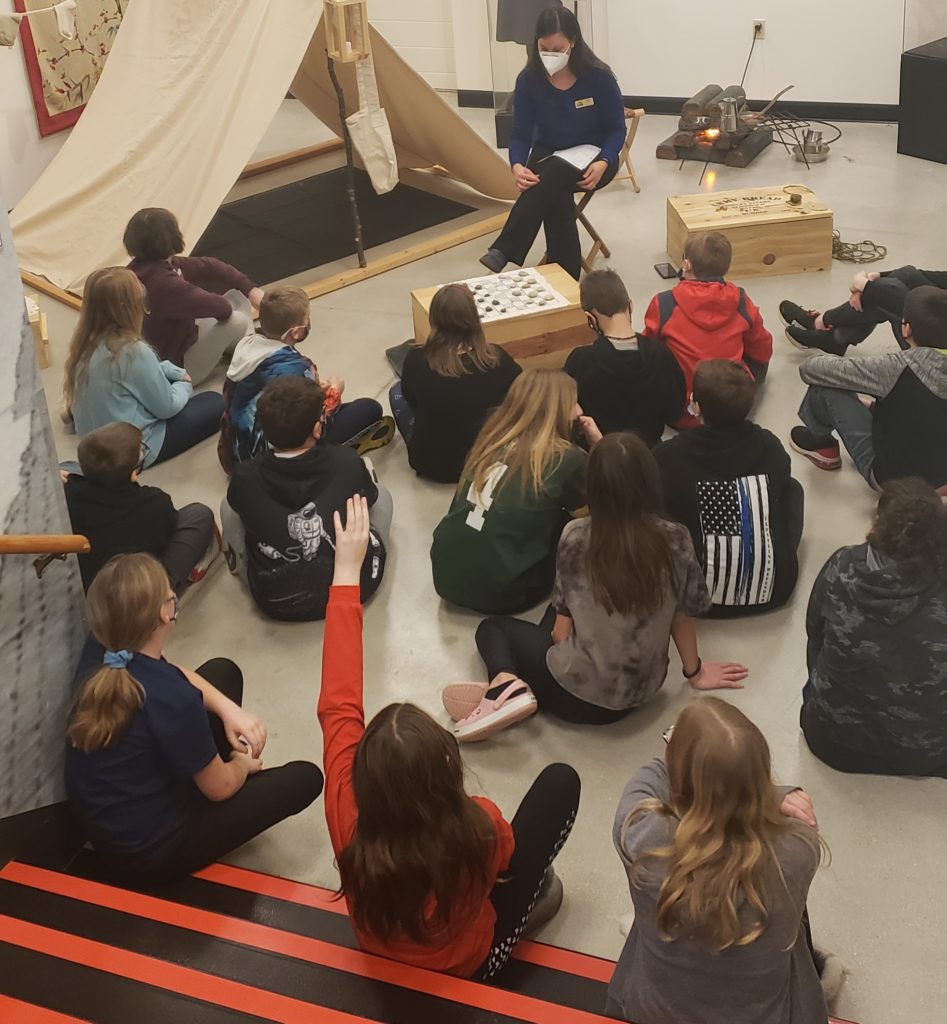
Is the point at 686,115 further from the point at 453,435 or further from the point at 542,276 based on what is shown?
the point at 453,435

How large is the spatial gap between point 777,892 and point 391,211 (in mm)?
5387

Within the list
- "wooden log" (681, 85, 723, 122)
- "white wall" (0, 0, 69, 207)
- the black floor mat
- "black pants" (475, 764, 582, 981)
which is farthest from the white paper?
"black pants" (475, 764, 582, 981)

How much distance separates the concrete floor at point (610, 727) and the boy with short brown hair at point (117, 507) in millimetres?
262

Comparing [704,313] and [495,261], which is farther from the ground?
[704,313]

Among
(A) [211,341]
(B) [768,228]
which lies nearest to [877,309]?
(B) [768,228]

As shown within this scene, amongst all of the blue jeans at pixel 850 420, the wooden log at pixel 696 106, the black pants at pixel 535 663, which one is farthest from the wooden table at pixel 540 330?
the wooden log at pixel 696 106

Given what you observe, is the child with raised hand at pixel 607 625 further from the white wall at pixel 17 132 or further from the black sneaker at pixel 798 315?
the white wall at pixel 17 132

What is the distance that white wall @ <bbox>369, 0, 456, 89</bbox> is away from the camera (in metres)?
8.52

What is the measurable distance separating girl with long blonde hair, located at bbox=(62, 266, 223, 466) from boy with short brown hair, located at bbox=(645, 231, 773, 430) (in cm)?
182

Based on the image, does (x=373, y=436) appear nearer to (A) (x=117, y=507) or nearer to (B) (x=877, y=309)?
(A) (x=117, y=507)

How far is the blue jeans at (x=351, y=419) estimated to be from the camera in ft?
14.6

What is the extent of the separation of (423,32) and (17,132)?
2.98 metres

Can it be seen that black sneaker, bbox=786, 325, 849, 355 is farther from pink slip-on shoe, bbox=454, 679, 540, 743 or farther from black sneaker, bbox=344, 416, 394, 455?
pink slip-on shoe, bbox=454, 679, 540, 743

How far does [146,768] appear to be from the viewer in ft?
8.61
